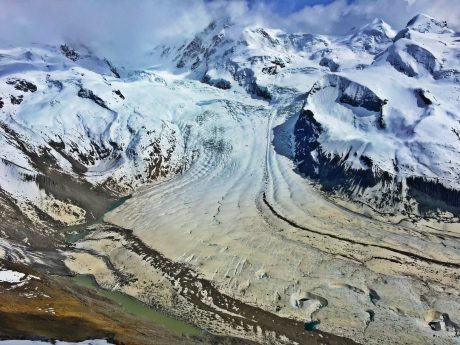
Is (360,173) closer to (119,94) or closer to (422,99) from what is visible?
(422,99)

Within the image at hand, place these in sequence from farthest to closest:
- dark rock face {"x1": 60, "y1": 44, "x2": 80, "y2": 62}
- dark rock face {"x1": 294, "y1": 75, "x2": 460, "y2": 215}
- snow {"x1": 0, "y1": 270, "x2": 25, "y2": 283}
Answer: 1. dark rock face {"x1": 60, "y1": 44, "x2": 80, "y2": 62}
2. dark rock face {"x1": 294, "y1": 75, "x2": 460, "y2": 215}
3. snow {"x1": 0, "y1": 270, "x2": 25, "y2": 283}

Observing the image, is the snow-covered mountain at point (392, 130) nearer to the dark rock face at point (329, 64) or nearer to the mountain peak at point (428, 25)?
the mountain peak at point (428, 25)

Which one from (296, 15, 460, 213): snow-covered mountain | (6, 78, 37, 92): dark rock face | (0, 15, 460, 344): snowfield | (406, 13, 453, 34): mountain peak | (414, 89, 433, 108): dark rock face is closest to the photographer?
(0, 15, 460, 344): snowfield

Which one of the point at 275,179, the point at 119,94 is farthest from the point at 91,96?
the point at 275,179

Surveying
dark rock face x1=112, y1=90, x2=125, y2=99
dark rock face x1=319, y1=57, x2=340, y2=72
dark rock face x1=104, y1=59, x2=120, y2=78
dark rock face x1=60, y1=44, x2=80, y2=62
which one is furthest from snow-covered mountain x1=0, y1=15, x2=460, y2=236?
dark rock face x1=104, y1=59, x2=120, y2=78

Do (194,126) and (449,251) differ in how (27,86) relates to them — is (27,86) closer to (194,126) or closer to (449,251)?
(194,126)

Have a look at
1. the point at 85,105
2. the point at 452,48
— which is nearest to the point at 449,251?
the point at 452,48

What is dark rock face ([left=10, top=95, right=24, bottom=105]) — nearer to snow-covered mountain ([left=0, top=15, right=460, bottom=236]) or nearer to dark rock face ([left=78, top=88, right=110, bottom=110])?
snow-covered mountain ([left=0, top=15, right=460, bottom=236])

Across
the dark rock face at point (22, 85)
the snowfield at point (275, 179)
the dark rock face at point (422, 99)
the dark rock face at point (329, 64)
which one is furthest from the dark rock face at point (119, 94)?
the dark rock face at point (329, 64)
